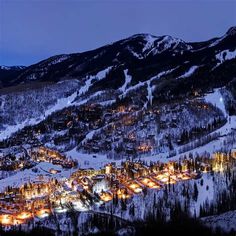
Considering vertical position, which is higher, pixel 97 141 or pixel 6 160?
pixel 97 141

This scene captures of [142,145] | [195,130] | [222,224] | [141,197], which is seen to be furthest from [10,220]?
[195,130]

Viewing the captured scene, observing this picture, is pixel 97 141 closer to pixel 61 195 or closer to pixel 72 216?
pixel 61 195

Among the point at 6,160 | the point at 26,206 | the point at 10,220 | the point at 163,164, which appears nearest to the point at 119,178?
the point at 163,164

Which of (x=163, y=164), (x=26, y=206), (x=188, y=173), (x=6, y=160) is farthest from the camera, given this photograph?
(x=6, y=160)

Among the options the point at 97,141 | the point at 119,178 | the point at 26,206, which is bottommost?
the point at 26,206

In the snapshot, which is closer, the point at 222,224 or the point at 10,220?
the point at 222,224

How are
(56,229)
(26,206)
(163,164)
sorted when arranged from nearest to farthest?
(56,229) < (26,206) < (163,164)

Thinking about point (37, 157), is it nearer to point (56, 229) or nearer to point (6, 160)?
point (6, 160)
